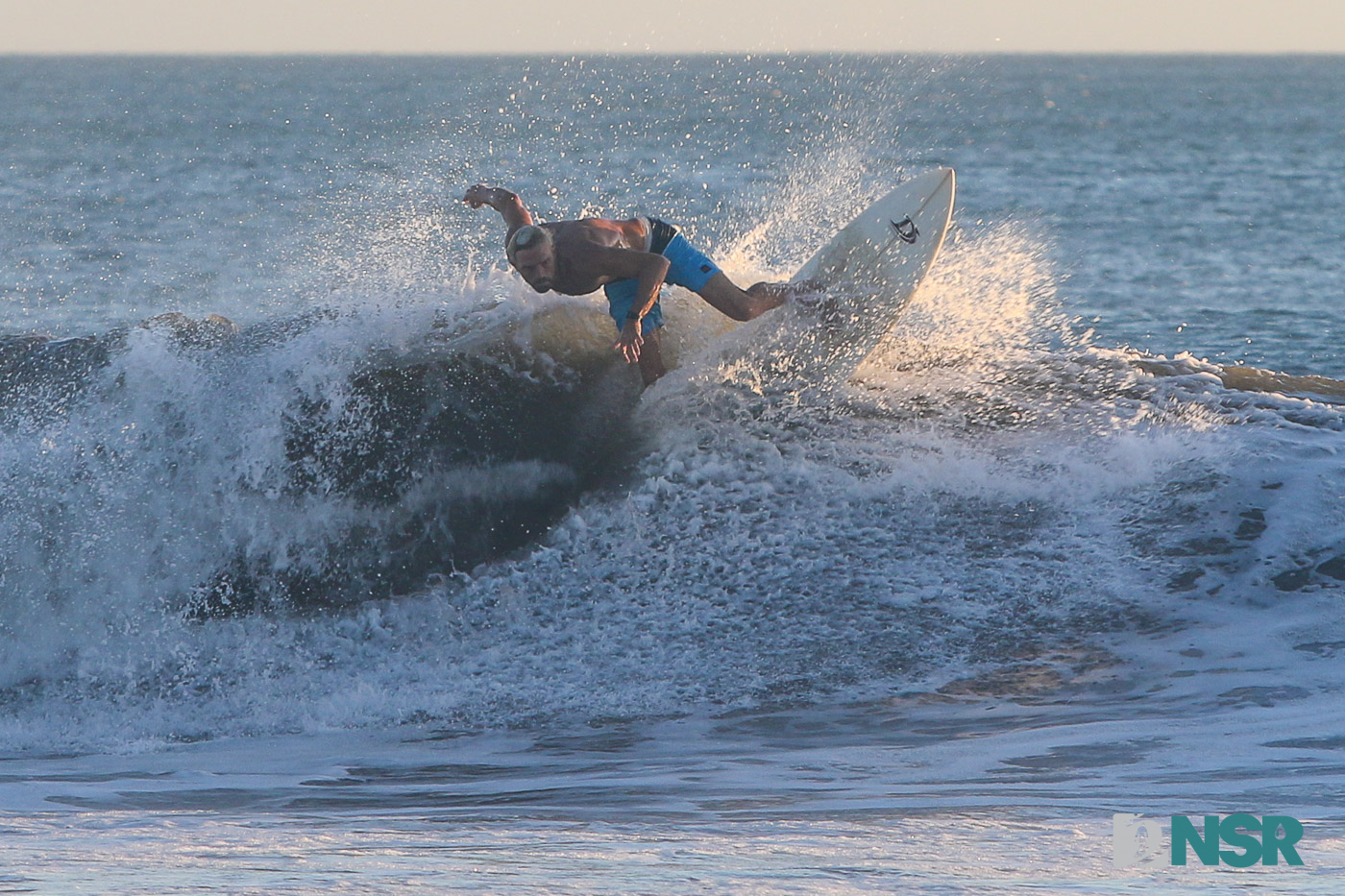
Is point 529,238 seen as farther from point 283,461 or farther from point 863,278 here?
point 863,278

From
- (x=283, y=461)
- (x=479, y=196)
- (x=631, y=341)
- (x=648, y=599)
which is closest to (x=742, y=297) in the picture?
(x=631, y=341)

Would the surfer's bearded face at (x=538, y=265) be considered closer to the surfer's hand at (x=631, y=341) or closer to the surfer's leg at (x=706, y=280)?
the surfer's hand at (x=631, y=341)

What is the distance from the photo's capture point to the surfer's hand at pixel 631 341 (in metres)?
6.85

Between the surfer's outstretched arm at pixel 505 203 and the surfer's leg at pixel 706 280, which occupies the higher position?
the surfer's outstretched arm at pixel 505 203

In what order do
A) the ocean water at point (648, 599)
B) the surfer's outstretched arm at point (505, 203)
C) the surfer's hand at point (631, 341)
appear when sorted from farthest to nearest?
the surfer's outstretched arm at point (505, 203) → the surfer's hand at point (631, 341) → the ocean water at point (648, 599)

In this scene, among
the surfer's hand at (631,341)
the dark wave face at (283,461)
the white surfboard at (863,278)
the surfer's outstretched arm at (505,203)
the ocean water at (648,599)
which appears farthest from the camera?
the white surfboard at (863,278)

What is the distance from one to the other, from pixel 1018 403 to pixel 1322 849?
15.1ft

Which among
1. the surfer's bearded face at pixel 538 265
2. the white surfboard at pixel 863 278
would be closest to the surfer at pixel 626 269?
the surfer's bearded face at pixel 538 265

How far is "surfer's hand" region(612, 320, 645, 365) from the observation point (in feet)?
22.5

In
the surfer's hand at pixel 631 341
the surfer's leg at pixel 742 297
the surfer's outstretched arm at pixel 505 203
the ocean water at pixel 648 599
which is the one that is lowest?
the ocean water at pixel 648 599

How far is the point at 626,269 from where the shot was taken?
7301 mm

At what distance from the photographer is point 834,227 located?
10.2 m

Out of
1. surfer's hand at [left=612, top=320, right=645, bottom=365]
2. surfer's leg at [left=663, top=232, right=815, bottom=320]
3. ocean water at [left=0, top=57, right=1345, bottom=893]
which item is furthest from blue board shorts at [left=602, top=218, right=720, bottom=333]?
surfer's hand at [left=612, top=320, right=645, bottom=365]

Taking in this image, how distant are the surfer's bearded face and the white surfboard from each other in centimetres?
146
